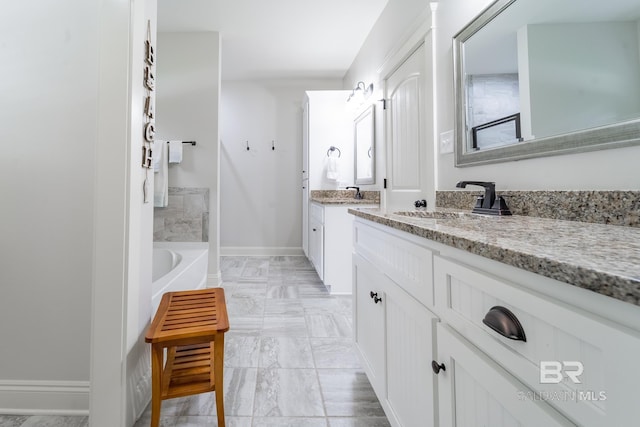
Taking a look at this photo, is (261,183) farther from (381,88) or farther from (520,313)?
(520,313)

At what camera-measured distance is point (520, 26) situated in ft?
3.51

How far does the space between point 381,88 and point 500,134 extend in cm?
160

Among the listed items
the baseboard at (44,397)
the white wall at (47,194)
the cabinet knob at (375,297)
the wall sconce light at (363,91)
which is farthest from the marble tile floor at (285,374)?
the wall sconce light at (363,91)

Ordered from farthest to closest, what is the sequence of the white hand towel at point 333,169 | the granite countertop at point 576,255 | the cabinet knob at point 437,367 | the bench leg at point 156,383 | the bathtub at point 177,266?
the white hand towel at point 333,169 → the bathtub at point 177,266 → the bench leg at point 156,383 → the cabinet knob at point 437,367 → the granite countertop at point 576,255

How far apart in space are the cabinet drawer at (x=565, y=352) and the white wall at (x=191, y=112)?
280cm

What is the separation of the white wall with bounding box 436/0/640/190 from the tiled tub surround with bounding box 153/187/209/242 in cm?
234

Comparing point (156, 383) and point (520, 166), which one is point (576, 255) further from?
point (156, 383)

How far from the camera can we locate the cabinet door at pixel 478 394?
42 centimetres

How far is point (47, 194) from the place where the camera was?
126 cm

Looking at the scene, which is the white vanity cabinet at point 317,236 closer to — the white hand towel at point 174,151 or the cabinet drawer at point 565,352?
the white hand towel at point 174,151

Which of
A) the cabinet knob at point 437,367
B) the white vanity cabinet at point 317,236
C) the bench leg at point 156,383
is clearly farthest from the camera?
the white vanity cabinet at point 317,236

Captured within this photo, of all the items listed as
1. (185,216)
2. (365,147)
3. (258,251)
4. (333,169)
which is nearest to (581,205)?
(365,147)

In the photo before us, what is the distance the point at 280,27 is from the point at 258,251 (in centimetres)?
287

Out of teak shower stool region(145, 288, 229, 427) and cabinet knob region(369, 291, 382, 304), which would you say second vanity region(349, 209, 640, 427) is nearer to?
cabinet knob region(369, 291, 382, 304)
